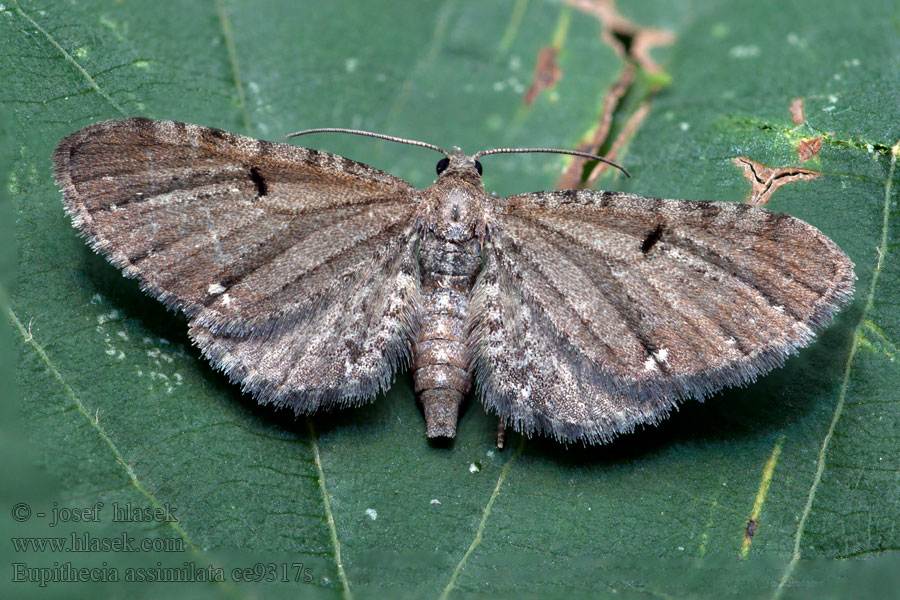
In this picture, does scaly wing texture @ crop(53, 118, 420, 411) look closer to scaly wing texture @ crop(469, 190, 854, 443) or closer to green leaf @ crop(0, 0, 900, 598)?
green leaf @ crop(0, 0, 900, 598)

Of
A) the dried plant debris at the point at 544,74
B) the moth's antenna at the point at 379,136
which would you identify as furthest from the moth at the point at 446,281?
the dried plant debris at the point at 544,74

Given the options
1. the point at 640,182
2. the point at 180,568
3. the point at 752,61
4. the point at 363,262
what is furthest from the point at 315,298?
the point at 752,61

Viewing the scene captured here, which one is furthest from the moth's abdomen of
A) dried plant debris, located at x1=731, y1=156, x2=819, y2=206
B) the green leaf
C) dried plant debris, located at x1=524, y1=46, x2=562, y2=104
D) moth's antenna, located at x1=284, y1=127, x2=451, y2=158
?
dried plant debris, located at x1=731, y1=156, x2=819, y2=206

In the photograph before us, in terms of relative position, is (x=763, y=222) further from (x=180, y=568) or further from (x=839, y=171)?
(x=180, y=568)

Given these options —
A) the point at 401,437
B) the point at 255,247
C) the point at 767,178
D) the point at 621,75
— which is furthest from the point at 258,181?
the point at 767,178

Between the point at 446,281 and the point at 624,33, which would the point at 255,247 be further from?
the point at 624,33
